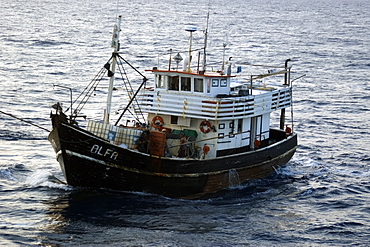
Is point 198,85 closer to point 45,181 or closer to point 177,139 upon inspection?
point 177,139

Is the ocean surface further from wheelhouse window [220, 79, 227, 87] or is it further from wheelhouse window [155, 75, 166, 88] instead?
wheelhouse window [220, 79, 227, 87]

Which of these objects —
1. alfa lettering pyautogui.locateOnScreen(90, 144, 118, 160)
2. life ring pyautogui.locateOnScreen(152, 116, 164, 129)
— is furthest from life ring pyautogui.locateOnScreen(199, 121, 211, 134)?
alfa lettering pyautogui.locateOnScreen(90, 144, 118, 160)

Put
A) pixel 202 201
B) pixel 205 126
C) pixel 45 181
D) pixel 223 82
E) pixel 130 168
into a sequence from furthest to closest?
pixel 45 181 < pixel 223 82 < pixel 205 126 < pixel 202 201 < pixel 130 168

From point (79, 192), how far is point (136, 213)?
11.0 feet

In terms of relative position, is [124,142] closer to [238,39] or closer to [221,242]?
[221,242]

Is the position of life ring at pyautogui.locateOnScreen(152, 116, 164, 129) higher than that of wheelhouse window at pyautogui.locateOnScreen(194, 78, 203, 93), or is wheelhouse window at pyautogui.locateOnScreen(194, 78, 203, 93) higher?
wheelhouse window at pyautogui.locateOnScreen(194, 78, 203, 93)

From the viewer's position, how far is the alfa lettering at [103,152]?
30.2m

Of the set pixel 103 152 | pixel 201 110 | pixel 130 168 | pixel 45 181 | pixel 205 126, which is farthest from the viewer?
pixel 45 181

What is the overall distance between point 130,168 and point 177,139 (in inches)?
120

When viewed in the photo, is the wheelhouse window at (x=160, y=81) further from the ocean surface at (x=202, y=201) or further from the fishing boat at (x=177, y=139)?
the ocean surface at (x=202, y=201)

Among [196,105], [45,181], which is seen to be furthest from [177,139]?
[45,181]

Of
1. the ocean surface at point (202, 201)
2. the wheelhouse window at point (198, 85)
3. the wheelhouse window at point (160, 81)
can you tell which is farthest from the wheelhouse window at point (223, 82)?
the ocean surface at point (202, 201)

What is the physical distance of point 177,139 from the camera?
3259cm

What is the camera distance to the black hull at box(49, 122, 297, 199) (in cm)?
3025
